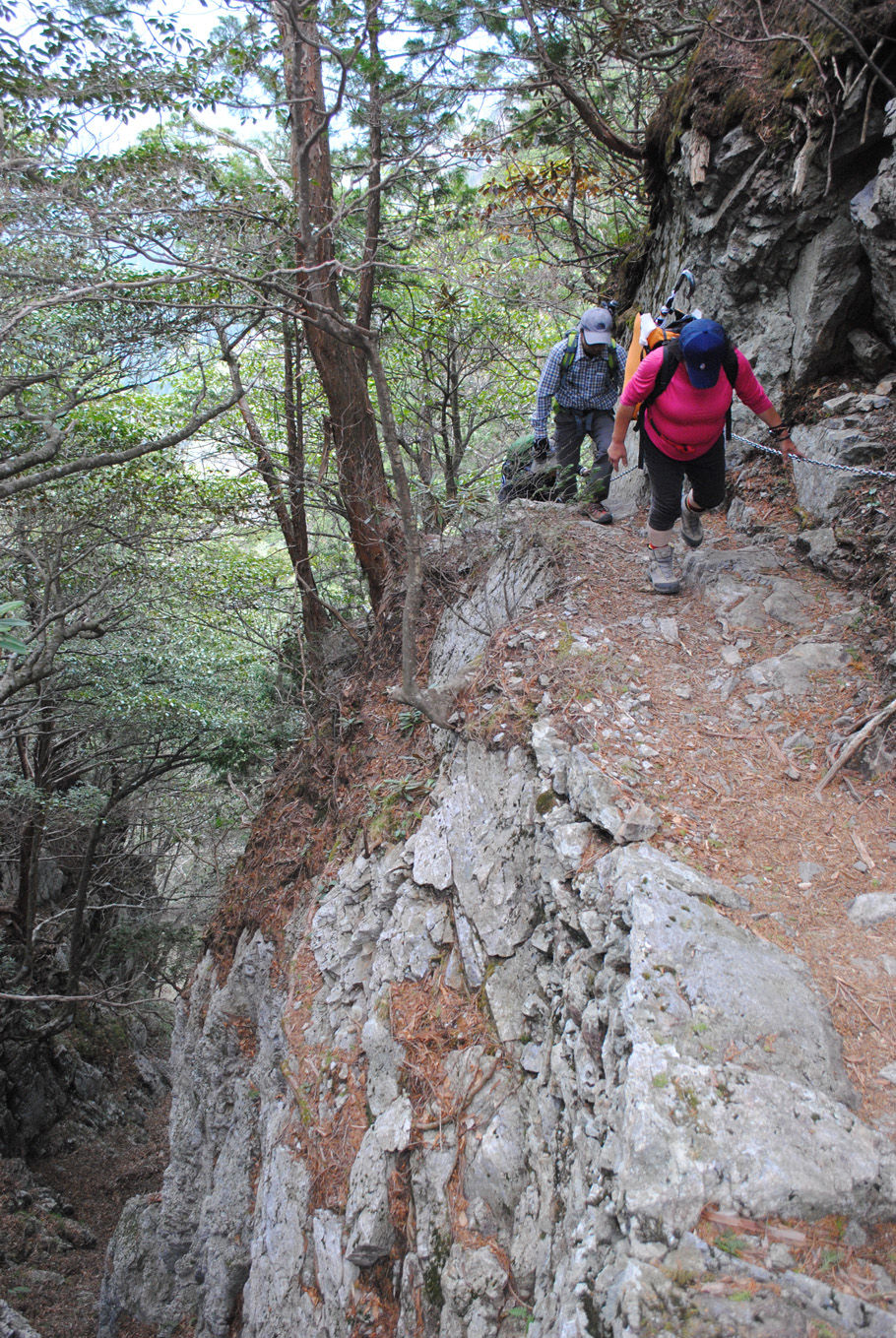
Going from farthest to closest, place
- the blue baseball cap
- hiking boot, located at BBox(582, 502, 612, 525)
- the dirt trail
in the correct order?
1. hiking boot, located at BBox(582, 502, 612, 525)
2. the blue baseball cap
3. the dirt trail

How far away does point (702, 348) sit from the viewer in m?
4.12

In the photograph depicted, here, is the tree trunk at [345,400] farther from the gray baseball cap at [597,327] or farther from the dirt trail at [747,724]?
the dirt trail at [747,724]

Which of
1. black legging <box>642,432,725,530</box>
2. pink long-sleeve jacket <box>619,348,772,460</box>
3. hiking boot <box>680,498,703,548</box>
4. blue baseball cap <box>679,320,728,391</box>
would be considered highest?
blue baseball cap <box>679,320,728,391</box>

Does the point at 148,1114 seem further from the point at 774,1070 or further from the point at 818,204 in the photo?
the point at 818,204

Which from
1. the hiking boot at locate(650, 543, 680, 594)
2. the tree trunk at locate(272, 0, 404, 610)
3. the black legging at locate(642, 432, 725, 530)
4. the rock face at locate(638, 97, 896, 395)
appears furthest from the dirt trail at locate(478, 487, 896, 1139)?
the tree trunk at locate(272, 0, 404, 610)

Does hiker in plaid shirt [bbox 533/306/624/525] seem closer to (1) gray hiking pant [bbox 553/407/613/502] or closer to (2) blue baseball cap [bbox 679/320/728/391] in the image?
(1) gray hiking pant [bbox 553/407/613/502]

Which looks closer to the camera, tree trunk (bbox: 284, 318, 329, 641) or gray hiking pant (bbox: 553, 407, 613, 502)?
gray hiking pant (bbox: 553, 407, 613, 502)

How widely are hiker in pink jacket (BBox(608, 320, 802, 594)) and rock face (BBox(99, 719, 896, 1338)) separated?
2060 mm

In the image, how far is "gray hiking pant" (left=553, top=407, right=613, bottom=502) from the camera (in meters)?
6.79

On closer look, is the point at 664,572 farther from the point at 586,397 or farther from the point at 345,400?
the point at 345,400

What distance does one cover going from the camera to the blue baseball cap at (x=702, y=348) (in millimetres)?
4113

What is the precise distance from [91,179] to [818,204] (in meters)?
6.33

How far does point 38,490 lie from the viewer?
8.16 metres

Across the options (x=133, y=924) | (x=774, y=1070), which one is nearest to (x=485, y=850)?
(x=774, y=1070)
